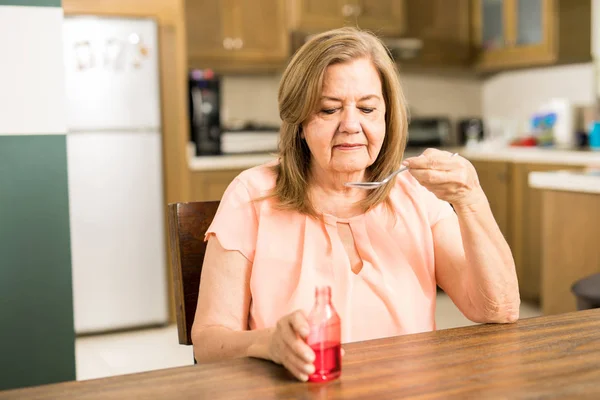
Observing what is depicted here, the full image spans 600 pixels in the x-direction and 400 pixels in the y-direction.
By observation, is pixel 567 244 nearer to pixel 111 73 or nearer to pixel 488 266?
pixel 488 266

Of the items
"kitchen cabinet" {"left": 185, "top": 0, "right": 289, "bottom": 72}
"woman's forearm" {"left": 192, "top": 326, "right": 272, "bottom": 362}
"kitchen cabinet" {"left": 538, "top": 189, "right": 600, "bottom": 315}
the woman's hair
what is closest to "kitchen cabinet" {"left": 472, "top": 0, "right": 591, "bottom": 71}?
"kitchen cabinet" {"left": 185, "top": 0, "right": 289, "bottom": 72}

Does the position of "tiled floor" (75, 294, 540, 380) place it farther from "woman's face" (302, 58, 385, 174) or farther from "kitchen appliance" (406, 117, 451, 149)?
"woman's face" (302, 58, 385, 174)

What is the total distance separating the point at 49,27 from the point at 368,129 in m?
1.03

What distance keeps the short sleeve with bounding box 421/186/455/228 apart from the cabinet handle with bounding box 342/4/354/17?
10.4ft

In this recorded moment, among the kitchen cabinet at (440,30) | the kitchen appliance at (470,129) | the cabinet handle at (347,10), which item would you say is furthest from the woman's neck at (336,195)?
the kitchen appliance at (470,129)

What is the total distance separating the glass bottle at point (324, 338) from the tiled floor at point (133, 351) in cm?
231

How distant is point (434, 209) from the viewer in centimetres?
160

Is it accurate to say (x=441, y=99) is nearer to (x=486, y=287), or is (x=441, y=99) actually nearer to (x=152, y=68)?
(x=152, y=68)

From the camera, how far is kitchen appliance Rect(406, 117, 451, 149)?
Result: 4969 millimetres

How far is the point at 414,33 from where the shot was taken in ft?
16.1

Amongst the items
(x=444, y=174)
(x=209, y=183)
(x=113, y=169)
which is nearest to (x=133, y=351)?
(x=113, y=169)

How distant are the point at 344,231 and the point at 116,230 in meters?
2.44

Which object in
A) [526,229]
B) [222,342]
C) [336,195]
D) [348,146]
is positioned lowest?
[526,229]

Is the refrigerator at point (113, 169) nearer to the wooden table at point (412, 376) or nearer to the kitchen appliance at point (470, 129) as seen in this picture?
the kitchen appliance at point (470, 129)
